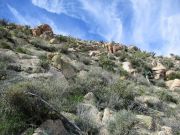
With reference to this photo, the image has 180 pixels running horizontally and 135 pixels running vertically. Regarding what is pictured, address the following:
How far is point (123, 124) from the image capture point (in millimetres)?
11031

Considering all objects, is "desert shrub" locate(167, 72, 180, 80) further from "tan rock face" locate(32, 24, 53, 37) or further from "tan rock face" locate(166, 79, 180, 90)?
"tan rock face" locate(32, 24, 53, 37)

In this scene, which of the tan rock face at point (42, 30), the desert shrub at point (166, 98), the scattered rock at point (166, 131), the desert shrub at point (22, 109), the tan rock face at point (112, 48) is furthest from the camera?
the tan rock face at point (112, 48)

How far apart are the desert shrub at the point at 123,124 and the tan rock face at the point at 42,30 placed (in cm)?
2184

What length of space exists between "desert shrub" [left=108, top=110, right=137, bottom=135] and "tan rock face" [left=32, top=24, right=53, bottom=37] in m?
21.8

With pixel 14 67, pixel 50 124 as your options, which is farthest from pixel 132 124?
pixel 14 67

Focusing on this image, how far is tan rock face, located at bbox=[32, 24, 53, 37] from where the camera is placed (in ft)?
108

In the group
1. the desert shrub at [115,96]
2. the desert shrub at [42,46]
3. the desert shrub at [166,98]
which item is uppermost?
the desert shrub at [42,46]

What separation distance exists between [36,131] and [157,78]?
18211mm

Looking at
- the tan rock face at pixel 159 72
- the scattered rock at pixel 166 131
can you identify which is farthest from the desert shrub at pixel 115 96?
the tan rock face at pixel 159 72

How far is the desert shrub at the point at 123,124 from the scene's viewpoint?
1080cm

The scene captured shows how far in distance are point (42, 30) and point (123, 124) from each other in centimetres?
2451

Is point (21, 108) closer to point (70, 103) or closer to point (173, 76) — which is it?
point (70, 103)

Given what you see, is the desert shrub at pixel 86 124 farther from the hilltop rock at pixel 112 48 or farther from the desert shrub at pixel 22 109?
the hilltop rock at pixel 112 48

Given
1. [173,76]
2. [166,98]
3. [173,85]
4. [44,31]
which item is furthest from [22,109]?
[44,31]
